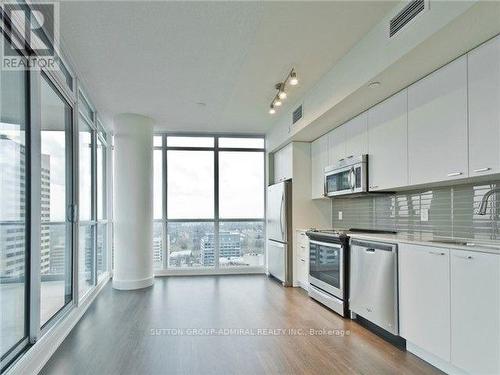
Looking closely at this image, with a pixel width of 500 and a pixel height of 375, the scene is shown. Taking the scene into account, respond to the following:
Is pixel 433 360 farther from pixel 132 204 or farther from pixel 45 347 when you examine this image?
pixel 132 204

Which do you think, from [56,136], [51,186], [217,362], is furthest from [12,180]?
[217,362]

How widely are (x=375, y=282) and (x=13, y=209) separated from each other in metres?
3.03

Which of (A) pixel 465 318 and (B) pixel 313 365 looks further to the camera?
(B) pixel 313 365

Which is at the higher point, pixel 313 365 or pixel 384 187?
pixel 384 187

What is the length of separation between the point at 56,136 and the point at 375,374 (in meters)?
3.53

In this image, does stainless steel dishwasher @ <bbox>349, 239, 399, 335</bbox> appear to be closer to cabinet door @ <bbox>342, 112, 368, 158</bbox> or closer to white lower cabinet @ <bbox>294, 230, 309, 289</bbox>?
cabinet door @ <bbox>342, 112, 368, 158</bbox>

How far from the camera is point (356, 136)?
4059 mm

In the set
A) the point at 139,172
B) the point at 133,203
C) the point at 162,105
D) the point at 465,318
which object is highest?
the point at 162,105

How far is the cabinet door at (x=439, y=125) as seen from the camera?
8.34 feet

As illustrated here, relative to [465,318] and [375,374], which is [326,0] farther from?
[375,374]

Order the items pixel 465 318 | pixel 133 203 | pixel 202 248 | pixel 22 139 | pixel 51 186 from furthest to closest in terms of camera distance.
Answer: pixel 202 248, pixel 133 203, pixel 51 186, pixel 22 139, pixel 465 318

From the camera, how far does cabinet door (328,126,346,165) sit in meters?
4.41

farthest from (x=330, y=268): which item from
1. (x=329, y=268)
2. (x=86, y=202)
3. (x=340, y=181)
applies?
(x=86, y=202)

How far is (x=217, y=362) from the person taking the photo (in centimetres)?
264
